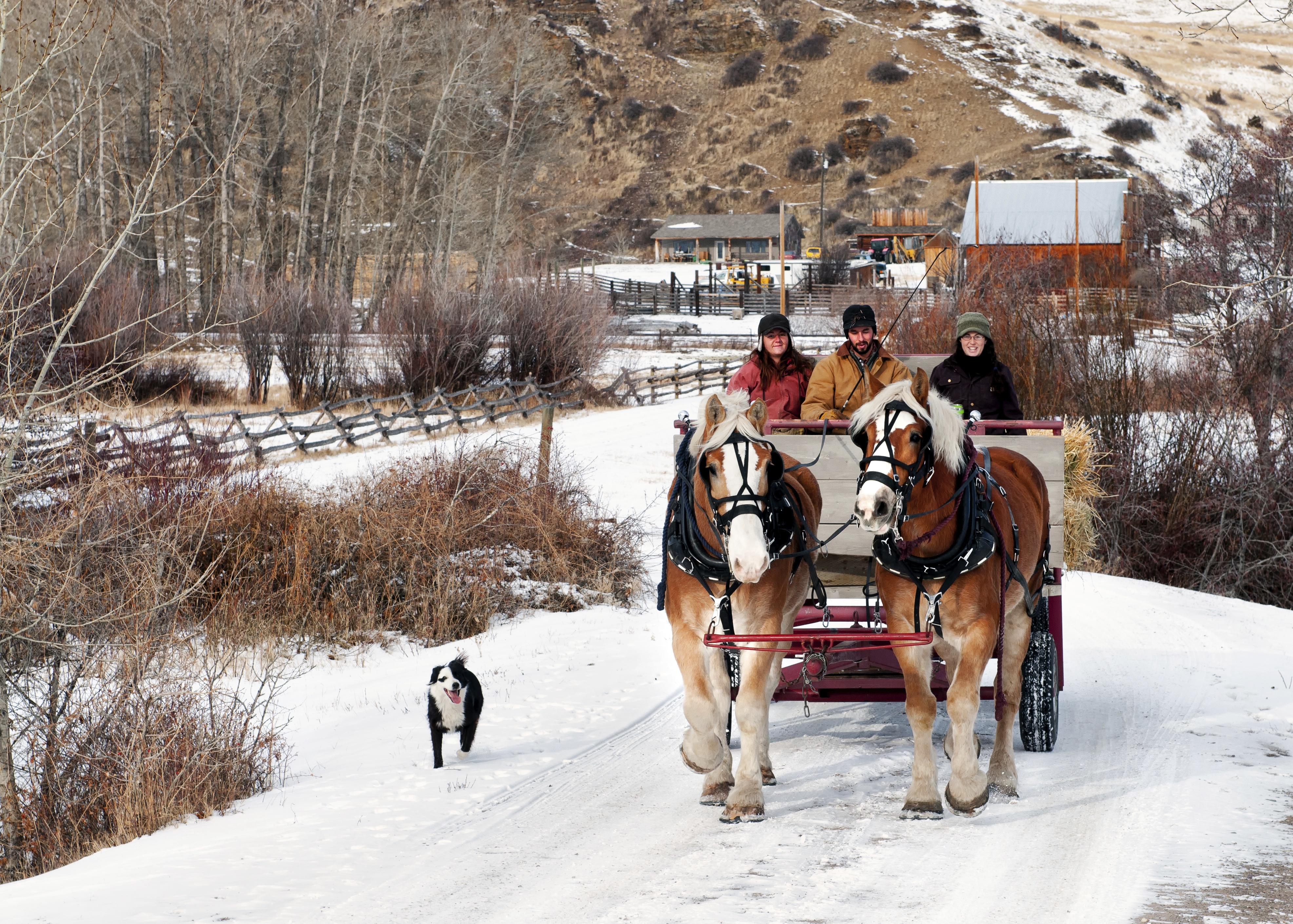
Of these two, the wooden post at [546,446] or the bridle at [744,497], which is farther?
the wooden post at [546,446]

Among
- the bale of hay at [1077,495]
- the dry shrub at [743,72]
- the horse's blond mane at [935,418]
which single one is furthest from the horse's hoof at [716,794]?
the dry shrub at [743,72]

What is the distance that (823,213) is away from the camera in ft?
258

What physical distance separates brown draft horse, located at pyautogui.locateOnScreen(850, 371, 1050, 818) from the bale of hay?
10.3ft

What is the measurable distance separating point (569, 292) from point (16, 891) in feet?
89.4

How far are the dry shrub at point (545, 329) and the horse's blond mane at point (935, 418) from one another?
81.9 feet

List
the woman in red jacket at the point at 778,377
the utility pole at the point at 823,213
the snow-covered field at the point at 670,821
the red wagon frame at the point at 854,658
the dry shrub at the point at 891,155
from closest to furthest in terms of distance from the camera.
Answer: the snow-covered field at the point at 670,821, the red wagon frame at the point at 854,658, the woman in red jacket at the point at 778,377, the utility pole at the point at 823,213, the dry shrub at the point at 891,155

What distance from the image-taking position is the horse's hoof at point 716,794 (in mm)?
5977

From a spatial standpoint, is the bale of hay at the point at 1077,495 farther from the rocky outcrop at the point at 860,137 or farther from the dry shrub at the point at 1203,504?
the rocky outcrop at the point at 860,137

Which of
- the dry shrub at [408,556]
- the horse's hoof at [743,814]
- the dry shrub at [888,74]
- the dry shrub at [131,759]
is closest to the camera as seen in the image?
the horse's hoof at [743,814]

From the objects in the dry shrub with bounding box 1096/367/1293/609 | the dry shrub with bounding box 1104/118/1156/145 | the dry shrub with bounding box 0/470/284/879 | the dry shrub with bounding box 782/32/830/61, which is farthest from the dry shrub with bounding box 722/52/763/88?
the dry shrub with bounding box 0/470/284/879

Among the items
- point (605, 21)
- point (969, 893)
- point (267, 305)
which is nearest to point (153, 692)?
point (969, 893)

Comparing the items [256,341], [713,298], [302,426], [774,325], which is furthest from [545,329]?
[713,298]

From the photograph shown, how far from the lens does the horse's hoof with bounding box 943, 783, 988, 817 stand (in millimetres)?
5688

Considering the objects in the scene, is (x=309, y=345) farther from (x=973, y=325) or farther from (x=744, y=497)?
(x=744, y=497)
